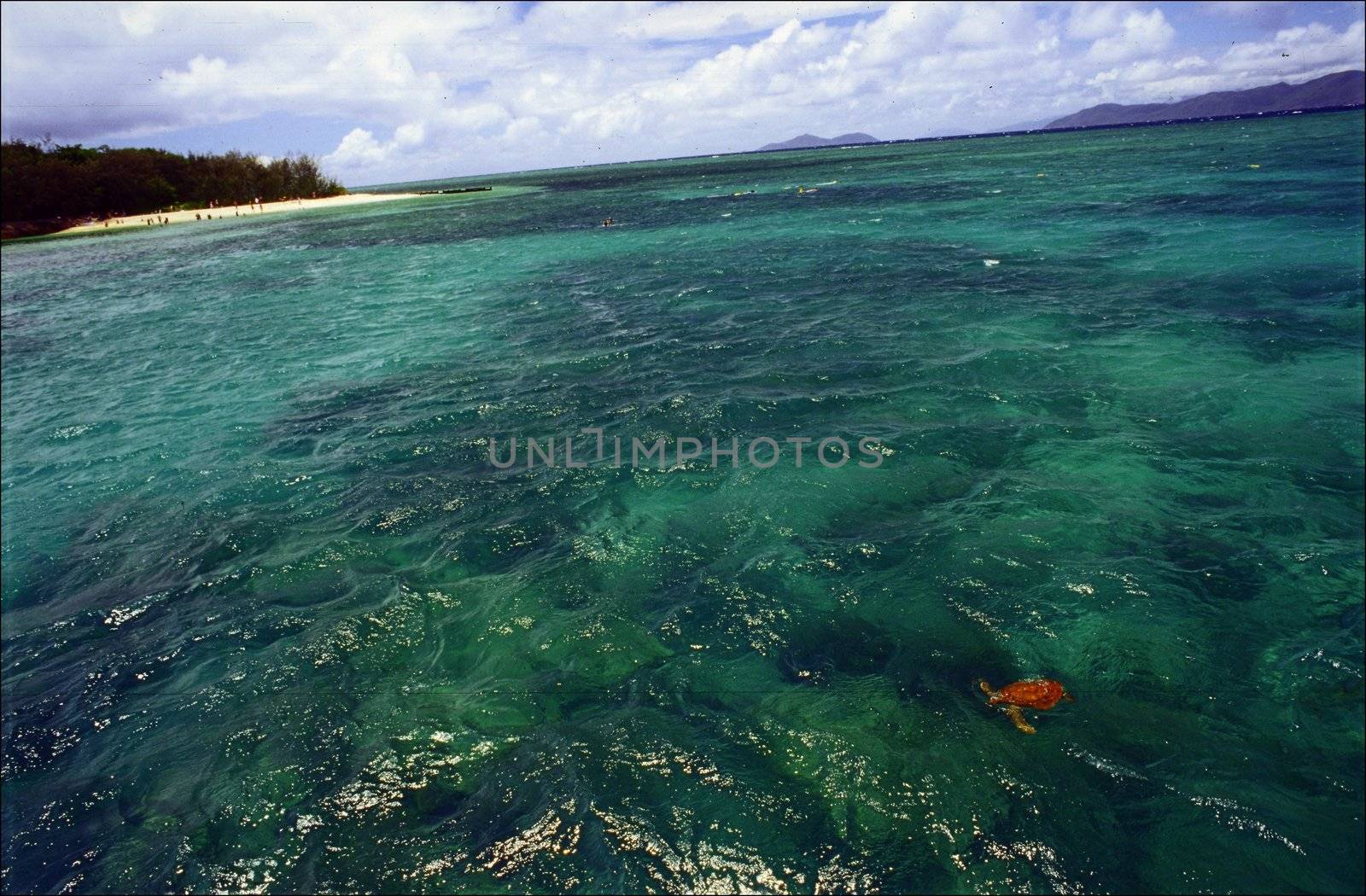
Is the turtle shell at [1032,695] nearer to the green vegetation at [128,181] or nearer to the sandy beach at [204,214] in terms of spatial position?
the sandy beach at [204,214]

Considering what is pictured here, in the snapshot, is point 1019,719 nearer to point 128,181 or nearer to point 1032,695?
point 1032,695

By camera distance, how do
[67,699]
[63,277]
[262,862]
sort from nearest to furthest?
1. [262,862]
2. [67,699]
3. [63,277]

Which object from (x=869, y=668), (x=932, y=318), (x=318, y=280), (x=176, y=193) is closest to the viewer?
Answer: (x=869, y=668)

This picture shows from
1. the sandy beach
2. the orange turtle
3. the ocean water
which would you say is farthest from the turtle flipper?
the sandy beach

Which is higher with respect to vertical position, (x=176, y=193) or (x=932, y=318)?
(x=176, y=193)

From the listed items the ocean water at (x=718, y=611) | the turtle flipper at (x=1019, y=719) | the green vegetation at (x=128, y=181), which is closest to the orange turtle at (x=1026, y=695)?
the turtle flipper at (x=1019, y=719)

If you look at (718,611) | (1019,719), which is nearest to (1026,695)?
(1019,719)

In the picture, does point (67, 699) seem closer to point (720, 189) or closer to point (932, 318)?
point (932, 318)

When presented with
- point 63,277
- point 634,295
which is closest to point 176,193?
point 63,277
